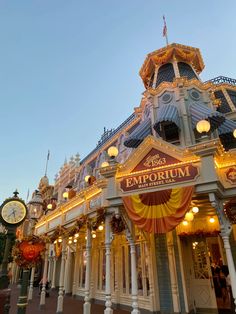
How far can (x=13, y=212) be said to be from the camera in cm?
842

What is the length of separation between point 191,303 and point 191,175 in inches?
236

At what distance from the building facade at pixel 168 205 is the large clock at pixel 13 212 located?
2.66 metres

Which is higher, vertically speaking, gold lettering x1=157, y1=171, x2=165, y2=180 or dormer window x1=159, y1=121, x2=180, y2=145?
dormer window x1=159, y1=121, x2=180, y2=145

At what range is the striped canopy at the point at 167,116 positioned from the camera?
1059 cm

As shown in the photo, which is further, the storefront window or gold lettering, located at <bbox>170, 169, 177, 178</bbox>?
the storefront window

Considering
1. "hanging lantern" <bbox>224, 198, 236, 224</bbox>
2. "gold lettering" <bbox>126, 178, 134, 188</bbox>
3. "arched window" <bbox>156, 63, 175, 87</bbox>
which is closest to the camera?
"hanging lantern" <bbox>224, 198, 236, 224</bbox>

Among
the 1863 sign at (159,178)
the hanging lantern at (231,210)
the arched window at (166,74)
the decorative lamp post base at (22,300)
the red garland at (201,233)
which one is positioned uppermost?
the arched window at (166,74)

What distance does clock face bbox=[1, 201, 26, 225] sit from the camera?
8211mm

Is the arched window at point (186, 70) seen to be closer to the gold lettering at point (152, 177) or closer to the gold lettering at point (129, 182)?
the gold lettering at point (152, 177)

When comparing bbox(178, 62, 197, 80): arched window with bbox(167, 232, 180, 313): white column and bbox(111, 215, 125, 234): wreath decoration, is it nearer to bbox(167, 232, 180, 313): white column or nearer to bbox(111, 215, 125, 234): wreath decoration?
bbox(167, 232, 180, 313): white column

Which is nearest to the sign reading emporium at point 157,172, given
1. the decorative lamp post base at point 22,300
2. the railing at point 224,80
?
the decorative lamp post base at point 22,300

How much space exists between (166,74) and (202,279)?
36.4 feet

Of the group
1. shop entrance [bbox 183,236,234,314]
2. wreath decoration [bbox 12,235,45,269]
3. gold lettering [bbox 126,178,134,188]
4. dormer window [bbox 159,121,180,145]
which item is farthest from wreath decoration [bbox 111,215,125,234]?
dormer window [bbox 159,121,180,145]

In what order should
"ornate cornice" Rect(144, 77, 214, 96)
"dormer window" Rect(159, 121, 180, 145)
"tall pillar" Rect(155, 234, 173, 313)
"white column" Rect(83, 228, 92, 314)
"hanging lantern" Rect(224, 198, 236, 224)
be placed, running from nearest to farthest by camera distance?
"hanging lantern" Rect(224, 198, 236, 224) < "white column" Rect(83, 228, 92, 314) < "tall pillar" Rect(155, 234, 173, 313) < "dormer window" Rect(159, 121, 180, 145) < "ornate cornice" Rect(144, 77, 214, 96)
